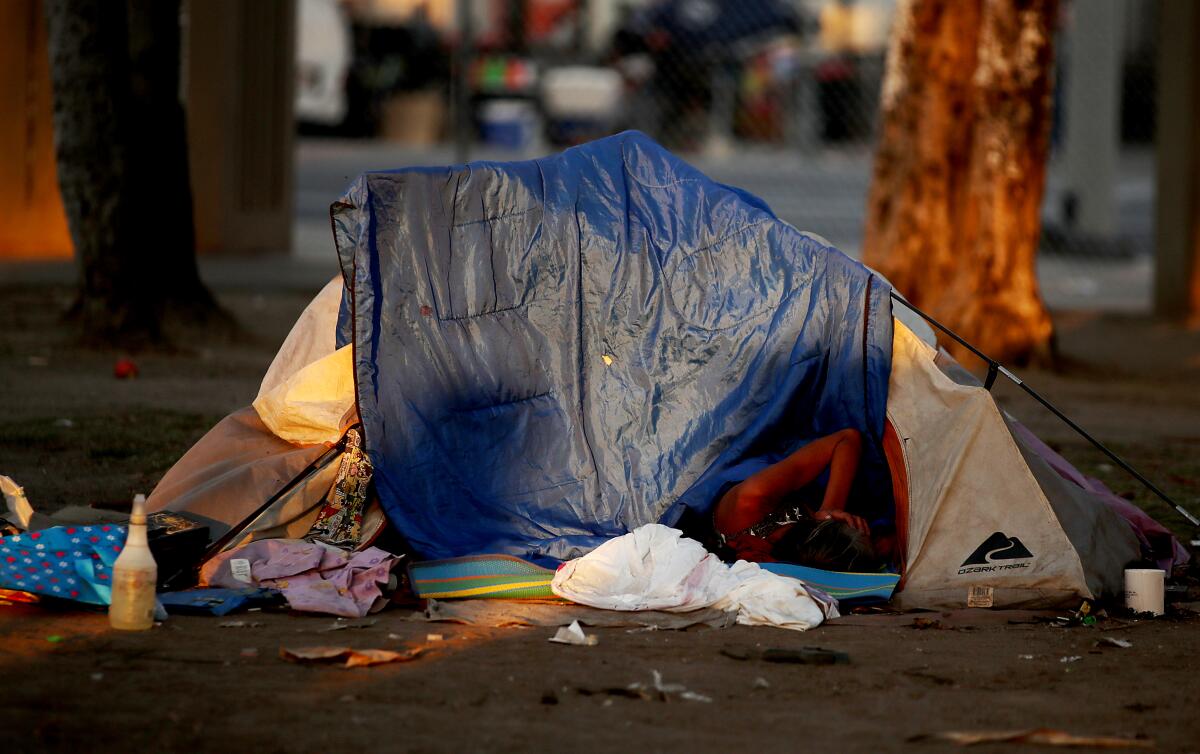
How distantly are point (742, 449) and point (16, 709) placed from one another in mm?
2490

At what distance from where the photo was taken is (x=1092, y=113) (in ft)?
51.0

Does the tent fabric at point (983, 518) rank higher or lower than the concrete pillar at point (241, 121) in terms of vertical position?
lower

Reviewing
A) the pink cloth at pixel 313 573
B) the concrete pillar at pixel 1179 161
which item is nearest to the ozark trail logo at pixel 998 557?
the pink cloth at pixel 313 573

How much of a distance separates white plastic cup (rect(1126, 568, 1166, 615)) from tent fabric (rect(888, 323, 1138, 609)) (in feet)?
0.33

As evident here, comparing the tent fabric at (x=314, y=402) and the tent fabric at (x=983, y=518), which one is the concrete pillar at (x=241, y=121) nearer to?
the tent fabric at (x=314, y=402)

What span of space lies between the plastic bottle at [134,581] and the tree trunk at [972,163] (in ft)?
21.5

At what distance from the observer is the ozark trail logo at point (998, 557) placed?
5.07 metres

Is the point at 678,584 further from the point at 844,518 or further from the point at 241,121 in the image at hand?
the point at 241,121

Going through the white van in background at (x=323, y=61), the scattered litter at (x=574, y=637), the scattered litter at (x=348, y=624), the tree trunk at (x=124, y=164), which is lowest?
the scattered litter at (x=574, y=637)

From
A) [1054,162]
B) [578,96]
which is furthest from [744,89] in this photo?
[1054,162]

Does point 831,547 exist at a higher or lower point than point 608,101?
lower

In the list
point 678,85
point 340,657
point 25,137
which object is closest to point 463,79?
point 25,137

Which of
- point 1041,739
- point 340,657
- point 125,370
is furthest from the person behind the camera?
point 125,370

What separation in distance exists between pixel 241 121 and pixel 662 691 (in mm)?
10032
